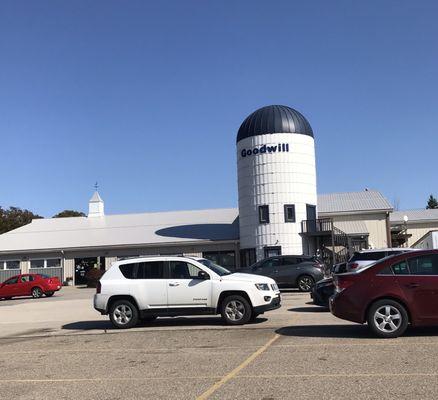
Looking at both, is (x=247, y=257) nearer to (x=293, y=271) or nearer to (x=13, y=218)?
(x=293, y=271)

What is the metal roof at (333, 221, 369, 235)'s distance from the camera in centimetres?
4403

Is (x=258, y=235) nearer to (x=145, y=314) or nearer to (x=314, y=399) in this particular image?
(x=145, y=314)

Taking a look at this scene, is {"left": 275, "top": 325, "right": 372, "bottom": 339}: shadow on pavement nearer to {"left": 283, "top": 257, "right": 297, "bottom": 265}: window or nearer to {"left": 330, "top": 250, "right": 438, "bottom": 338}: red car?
{"left": 330, "top": 250, "right": 438, "bottom": 338}: red car

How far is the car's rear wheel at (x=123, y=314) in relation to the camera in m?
13.8

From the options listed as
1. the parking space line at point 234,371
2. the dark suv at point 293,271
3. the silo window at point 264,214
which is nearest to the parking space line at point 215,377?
the parking space line at point 234,371

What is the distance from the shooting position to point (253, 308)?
43.1 feet

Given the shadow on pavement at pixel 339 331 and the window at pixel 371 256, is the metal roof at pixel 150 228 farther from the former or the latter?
the shadow on pavement at pixel 339 331

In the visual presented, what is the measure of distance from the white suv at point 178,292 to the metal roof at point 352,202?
111 ft

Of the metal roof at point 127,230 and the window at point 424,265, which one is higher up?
the metal roof at point 127,230

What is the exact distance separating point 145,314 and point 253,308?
8.81 ft

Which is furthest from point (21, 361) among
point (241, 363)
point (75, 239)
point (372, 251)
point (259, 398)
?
point (75, 239)

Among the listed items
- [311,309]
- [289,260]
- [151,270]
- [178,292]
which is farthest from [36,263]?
[178,292]

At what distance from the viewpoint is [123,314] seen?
1384cm

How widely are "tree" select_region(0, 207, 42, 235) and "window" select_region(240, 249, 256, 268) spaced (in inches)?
1846
